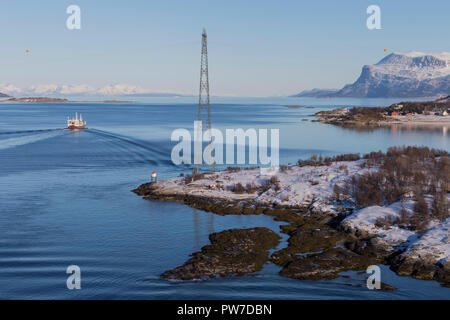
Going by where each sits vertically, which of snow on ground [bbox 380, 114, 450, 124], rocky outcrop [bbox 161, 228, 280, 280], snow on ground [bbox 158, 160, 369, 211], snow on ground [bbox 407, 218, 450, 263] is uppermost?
snow on ground [bbox 380, 114, 450, 124]

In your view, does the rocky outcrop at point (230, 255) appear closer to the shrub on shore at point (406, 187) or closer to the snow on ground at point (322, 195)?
the snow on ground at point (322, 195)

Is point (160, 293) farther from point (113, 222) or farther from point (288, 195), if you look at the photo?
point (288, 195)

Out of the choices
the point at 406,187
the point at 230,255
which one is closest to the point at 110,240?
the point at 230,255

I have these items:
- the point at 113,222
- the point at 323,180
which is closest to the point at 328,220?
the point at 323,180

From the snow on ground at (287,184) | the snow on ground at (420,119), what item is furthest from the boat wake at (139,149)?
Result: the snow on ground at (420,119)

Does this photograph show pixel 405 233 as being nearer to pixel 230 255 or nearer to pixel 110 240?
pixel 230 255

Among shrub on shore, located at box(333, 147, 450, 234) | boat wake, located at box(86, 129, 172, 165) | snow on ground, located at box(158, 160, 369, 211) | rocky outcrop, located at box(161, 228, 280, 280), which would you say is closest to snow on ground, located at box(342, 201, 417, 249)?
shrub on shore, located at box(333, 147, 450, 234)

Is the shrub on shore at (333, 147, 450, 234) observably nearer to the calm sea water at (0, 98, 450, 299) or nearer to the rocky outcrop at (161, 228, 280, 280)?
the calm sea water at (0, 98, 450, 299)
